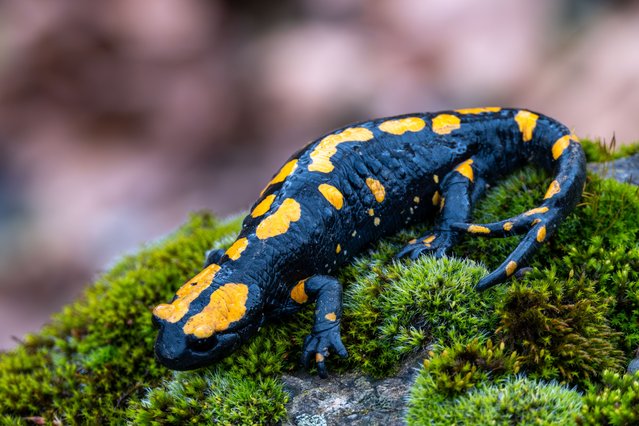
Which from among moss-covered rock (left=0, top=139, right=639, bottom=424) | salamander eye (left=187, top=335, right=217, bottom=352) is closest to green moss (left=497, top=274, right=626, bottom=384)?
moss-covered rock (left=0, top=139, right=639, bottom=424)

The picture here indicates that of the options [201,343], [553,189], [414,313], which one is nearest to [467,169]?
[553,189]

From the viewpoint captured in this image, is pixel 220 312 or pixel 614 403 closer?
pixel 614 403

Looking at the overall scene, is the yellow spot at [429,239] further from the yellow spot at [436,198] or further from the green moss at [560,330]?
the green moss at [560,330]

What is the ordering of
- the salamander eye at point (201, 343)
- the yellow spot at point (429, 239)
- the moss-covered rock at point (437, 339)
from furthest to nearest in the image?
the yellow spot at point (429, 239) → the salamander eye at point (201, 343) → the moss-covered rock at point (437, 339)

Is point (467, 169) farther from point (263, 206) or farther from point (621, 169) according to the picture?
point (263, 206)

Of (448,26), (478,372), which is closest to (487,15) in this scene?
(448,26)

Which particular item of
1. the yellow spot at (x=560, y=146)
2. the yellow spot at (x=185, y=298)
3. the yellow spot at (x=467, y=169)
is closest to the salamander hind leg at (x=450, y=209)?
the yellow spot at (x=467, y=169)
